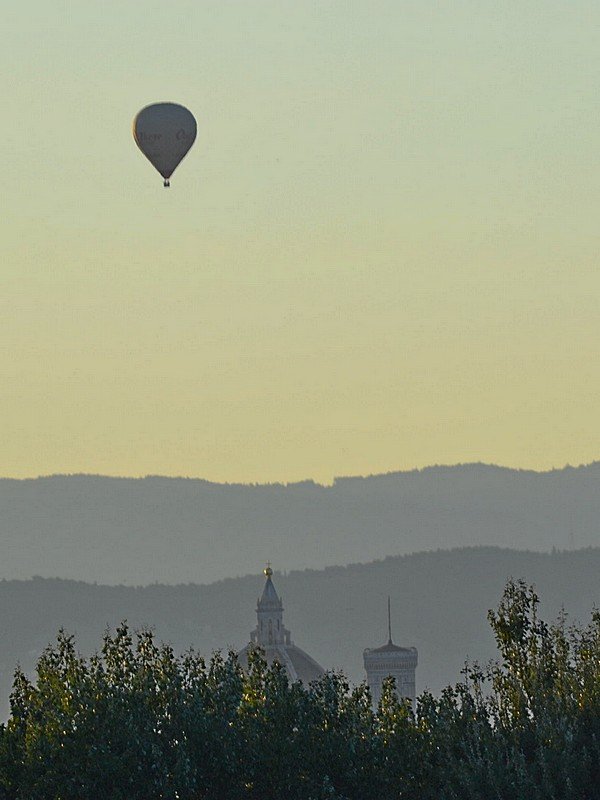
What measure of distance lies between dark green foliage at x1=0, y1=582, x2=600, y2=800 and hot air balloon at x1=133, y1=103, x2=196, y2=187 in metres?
39.1

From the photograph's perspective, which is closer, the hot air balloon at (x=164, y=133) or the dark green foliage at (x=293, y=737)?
the dark green foliage at (x=293, y=737)

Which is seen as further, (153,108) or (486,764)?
(153,108)

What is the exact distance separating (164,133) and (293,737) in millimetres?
44409

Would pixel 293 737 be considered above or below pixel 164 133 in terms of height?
below

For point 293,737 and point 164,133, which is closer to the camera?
point 293,737

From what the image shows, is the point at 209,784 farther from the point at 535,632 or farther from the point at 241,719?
the point at 535,632

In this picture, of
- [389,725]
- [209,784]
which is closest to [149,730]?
[209,784]

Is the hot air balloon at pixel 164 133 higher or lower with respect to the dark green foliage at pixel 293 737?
higher

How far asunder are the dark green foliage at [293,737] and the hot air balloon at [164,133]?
39091 millimetres

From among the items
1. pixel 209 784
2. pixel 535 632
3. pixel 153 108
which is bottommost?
pixel 209 784

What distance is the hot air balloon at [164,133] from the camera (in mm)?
95688

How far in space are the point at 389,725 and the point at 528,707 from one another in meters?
3.29

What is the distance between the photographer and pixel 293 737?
56.6 metres

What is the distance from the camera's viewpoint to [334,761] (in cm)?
5606
